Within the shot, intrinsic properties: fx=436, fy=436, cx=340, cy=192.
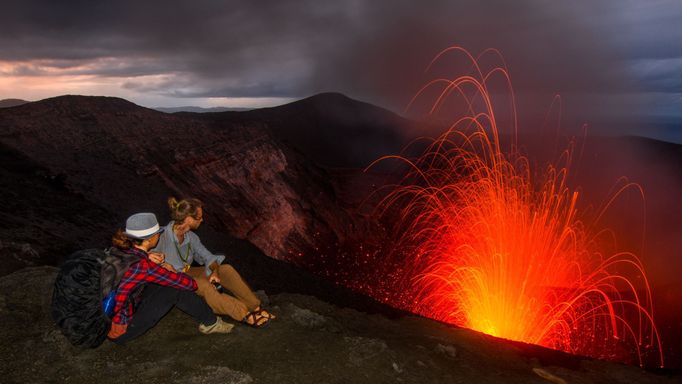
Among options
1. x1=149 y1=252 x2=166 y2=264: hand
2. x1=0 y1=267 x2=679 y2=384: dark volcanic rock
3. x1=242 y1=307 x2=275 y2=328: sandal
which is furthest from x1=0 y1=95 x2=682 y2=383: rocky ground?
x1=149 y1=252 x2=166 y2=264: hand

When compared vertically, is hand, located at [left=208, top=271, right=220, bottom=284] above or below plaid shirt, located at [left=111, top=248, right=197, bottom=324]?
below

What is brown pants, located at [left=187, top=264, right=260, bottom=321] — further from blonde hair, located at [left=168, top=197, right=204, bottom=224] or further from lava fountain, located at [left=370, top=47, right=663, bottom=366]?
lava fountain, located at [left=370, top=47, right=663, bottom=366]

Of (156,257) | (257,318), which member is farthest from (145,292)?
(257,318)

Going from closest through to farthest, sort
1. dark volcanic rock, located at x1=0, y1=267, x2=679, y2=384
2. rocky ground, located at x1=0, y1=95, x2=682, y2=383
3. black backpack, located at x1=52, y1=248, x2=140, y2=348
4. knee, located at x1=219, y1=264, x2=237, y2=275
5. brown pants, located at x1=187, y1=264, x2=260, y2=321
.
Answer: black backpack, located at x1=52, y1=248, x2=140, y2=348 → dark volcanic rock, located at x1=0, y1=267, x2=679, y2=384 → rocky ground, located at x1=0, y1=95, x2=682, y2=383 → brown pants, located at x1=187, y1=264, x2=260, y2=321 → knee, located at x1=219, y1=264, x2=237, y2=275

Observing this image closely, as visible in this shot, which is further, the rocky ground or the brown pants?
the brown pants

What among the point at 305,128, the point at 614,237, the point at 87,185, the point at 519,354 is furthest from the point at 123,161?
the point at 305,128

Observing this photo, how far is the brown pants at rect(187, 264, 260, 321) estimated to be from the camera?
19.6 ft

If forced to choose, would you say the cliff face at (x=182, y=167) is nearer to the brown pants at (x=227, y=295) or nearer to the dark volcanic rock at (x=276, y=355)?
the dark volcanic rock at (x=276, y=355)

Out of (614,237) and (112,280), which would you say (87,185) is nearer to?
(112,280)

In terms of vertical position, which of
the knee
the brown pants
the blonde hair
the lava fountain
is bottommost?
the lava fountain

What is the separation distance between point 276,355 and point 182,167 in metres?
16.9

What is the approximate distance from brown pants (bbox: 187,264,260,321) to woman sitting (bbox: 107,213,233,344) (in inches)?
6.4

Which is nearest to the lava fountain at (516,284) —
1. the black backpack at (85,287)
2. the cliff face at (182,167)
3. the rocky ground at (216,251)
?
the rocky ground at (216,251)

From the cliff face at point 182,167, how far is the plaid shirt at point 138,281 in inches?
350
